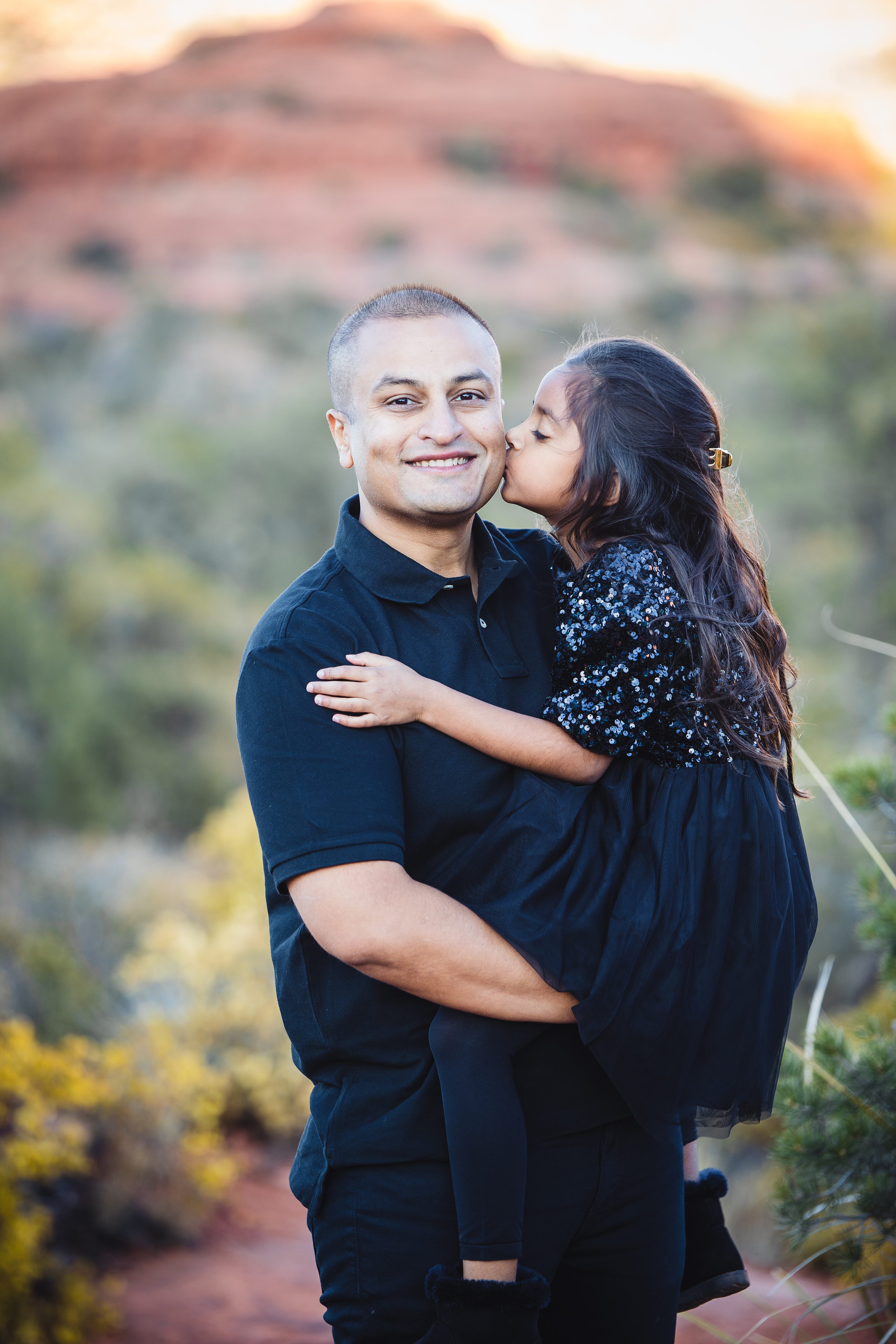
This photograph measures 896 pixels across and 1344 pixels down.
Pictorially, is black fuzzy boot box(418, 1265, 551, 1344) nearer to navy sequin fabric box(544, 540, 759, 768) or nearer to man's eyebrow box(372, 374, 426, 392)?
navy sequin fabric box(544, 540, 759, 768)

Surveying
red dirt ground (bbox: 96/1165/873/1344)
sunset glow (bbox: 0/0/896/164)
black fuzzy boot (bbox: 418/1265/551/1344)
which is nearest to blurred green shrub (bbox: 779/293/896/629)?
red dirt ground (bbox: 96/1165/873/1344)

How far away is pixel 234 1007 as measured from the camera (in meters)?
5.75

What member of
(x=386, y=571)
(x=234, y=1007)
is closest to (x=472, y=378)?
(x=386, y=571)

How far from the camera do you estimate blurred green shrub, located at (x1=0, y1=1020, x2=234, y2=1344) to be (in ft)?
12.9

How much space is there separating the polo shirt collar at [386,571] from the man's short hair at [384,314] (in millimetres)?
273

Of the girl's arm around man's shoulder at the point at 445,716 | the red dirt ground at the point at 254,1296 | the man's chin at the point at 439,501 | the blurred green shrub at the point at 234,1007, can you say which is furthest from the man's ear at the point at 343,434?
the blurred green shrub at the point at 234,1007

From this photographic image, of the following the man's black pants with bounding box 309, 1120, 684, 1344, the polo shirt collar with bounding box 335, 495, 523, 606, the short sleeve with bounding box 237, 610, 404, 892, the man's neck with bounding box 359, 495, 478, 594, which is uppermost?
the man's neck with bounding box 359, 495, 478, 594

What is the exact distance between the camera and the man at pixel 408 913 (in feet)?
5.40

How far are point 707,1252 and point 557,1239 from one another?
0.46 m

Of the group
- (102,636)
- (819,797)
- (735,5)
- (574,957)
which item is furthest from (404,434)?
(735,5)

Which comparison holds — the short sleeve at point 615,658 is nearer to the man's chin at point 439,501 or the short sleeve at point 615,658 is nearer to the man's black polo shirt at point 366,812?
the man's black polo shirt at point 366,812

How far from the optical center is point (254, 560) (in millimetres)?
16016

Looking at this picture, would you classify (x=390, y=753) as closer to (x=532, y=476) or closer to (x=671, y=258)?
(x=532, y=476)

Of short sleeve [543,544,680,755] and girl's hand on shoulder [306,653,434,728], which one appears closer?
girl's hand on shoulder [306,653,434,728]
